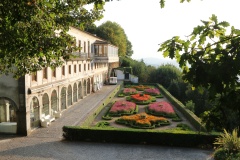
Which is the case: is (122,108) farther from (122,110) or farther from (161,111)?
(161,111)

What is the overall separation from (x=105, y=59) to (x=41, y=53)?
119 ft

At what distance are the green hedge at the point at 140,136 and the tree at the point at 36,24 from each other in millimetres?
7854

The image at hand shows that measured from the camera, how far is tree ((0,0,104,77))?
9148 mm

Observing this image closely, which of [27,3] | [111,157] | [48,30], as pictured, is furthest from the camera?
[111,157]

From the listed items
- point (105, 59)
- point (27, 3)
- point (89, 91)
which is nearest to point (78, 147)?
point (27, 3)

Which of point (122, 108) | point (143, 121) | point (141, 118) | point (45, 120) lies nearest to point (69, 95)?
point (122, 108)

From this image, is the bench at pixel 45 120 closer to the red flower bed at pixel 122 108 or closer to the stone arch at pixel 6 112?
the stone arch at pixel 6 112

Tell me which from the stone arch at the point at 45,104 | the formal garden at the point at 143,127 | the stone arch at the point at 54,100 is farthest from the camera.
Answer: the stone arch at the point at 54,100

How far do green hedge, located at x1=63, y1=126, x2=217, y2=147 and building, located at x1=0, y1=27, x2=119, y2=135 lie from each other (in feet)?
14.2

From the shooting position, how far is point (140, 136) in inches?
805

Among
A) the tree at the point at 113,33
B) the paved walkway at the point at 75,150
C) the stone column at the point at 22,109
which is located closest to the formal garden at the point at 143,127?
the paved walkway at the point at 75,150

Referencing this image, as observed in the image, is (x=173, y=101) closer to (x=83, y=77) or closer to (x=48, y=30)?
(x=83, y=77)

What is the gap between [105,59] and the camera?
48031mm

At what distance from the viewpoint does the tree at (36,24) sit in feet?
30.0
